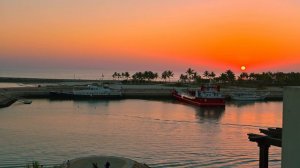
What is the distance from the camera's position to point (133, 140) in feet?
89.8

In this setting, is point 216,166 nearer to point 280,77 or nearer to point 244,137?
point 244,137

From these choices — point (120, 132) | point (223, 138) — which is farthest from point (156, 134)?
point (223, 138)

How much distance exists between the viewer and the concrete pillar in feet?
16.0

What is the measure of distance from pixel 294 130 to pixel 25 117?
131 ft

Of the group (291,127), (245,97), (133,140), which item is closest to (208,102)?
(245,97)

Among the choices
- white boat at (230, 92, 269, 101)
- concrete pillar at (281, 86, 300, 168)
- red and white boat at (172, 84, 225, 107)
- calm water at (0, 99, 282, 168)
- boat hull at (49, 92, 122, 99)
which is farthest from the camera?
white boat at (230, 92, 269, 101)

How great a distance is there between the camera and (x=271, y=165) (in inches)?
760

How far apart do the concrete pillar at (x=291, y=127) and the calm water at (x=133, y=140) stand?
1444 centimetres

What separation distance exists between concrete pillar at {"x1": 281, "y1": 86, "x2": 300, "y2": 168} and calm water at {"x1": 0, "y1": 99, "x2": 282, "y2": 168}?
47.4ft

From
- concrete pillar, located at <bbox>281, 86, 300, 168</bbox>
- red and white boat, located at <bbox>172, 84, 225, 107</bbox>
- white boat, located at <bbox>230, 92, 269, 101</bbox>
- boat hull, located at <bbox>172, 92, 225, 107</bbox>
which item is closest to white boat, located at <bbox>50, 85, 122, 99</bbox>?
red and white boat, located at <bbox>172, 84, 225, 107</bbox>

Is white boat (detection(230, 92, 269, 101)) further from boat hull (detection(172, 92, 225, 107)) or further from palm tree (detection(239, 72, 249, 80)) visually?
palm tree (detection(239, 72, 249, 80))

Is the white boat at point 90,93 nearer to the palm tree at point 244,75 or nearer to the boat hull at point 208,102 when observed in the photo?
the boat hull at point 208,102

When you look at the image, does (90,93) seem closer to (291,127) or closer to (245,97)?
(245,97)

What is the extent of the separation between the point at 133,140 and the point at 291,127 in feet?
74.7
